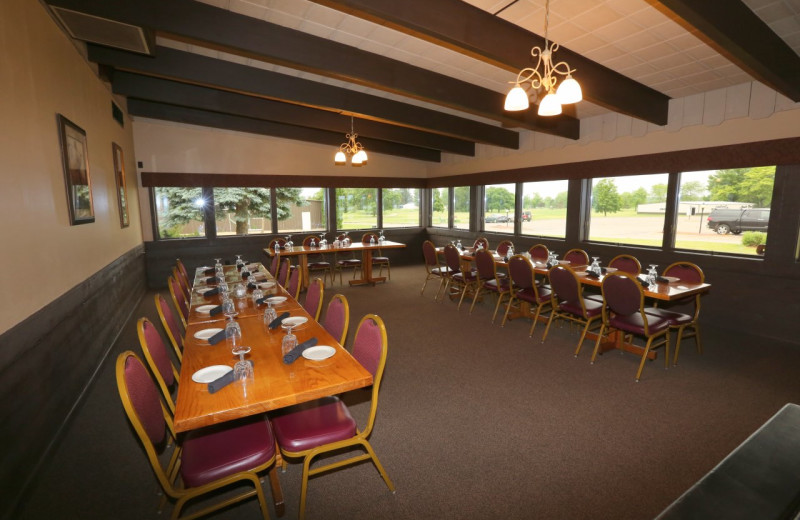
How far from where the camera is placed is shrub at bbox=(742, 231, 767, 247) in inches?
181

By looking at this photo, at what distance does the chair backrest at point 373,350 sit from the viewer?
2109 millimetres

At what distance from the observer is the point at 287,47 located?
3807 mm

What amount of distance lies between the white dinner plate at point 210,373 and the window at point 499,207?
701cm

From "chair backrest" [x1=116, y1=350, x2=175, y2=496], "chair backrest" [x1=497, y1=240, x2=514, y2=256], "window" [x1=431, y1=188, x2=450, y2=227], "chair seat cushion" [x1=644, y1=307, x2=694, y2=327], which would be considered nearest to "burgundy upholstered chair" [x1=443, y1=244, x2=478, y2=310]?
"chair backrest" [x1=497, y1=240, x2=514, y2=256]

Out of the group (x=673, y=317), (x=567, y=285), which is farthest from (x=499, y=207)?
(x=673, y=317)

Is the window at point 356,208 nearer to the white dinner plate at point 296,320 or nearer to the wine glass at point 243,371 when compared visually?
the white dinner plate at point 296,320

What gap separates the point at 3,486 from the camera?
1983mm

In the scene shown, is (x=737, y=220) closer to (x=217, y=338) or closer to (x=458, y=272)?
(x=458, y=272)

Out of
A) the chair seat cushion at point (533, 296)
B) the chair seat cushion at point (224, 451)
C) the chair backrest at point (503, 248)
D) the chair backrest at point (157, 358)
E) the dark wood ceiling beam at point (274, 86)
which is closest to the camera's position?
the chair seat cushion at point (224, 451)

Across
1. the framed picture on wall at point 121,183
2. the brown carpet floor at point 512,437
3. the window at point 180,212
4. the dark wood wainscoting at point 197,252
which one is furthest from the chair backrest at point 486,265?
the window at point 180,212

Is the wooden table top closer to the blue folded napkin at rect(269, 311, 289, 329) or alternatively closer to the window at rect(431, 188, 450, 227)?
the blue folded napkin at rect(269, 311, 289, 329)

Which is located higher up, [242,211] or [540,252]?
[242,211]

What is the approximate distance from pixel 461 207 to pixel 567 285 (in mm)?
5688

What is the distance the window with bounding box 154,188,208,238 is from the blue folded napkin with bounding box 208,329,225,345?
638cm
